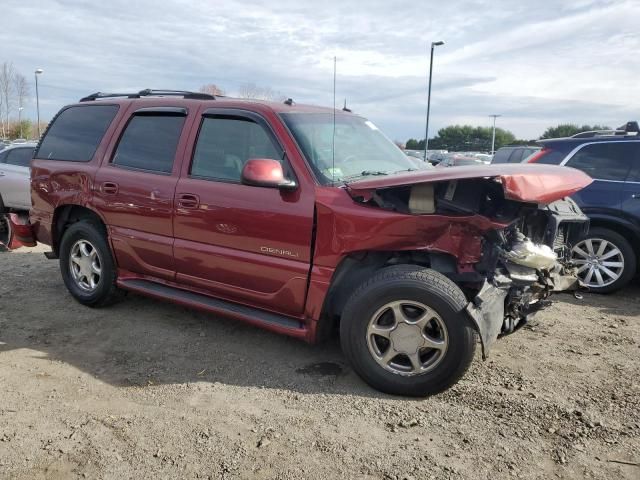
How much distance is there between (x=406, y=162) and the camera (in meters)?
4.56

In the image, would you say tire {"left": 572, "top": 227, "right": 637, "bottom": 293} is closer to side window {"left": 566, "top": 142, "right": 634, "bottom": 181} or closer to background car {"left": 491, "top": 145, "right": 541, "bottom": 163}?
Answer: side window {"left": 566, "top": 142, "right": 634, "bottom": 181}

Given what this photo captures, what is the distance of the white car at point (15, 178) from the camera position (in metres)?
9.41

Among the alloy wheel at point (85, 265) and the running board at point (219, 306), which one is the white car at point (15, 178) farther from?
the running board at point (219, 306)

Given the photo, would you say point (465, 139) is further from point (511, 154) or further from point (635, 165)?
point (635, 165)

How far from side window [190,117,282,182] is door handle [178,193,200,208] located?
179mm

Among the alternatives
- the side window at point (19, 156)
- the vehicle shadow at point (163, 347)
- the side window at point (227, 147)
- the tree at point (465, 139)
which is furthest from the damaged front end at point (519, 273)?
the tree at point (465, 139)

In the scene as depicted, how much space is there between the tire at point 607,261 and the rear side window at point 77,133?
509cm

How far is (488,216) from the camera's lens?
11.1 ft

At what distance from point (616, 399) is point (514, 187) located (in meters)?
1.52

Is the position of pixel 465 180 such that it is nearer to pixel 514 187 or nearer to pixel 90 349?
pixel 514 187

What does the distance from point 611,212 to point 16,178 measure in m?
9.42

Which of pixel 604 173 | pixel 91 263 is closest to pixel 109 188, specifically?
pixel 91 263

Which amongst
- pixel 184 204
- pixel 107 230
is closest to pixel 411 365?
pixel 184 204

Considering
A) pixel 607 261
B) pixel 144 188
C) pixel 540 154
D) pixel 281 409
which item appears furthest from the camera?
pixel 540 154
